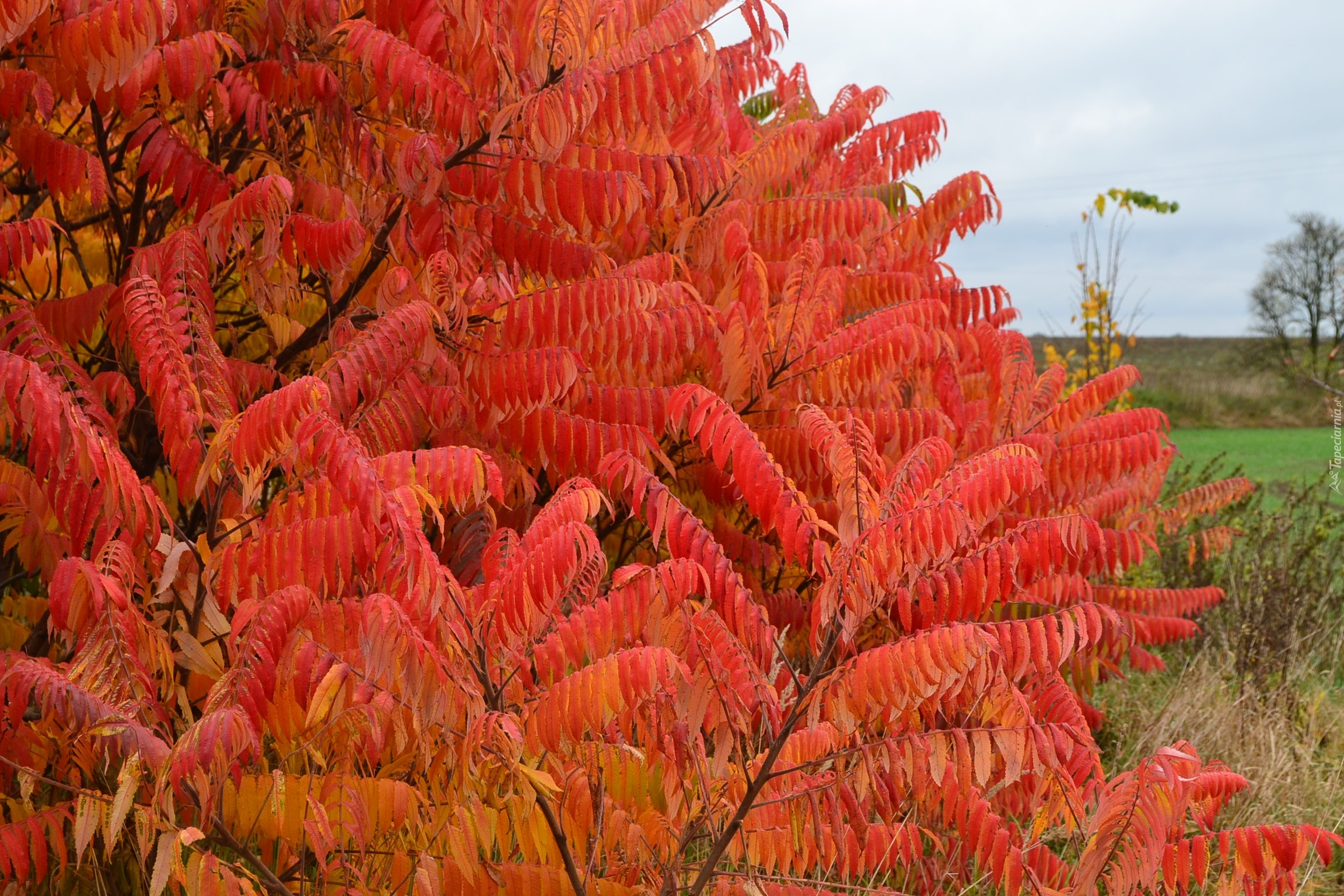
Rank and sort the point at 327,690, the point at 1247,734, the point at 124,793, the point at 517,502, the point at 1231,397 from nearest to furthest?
the point at 124,793 → the point at 327,690 → the point at 517,502 → the point at 1247,734 → the point at 1231,397

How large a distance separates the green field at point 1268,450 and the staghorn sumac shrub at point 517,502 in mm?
13366

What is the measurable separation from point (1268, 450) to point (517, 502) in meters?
24.2

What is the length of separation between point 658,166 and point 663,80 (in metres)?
0.28

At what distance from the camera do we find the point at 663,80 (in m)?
3.57

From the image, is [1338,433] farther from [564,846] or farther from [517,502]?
[564,846]

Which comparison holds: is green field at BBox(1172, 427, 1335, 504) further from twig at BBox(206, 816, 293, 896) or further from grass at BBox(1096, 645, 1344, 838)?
twig at BBox(206, 816, 293, 896)

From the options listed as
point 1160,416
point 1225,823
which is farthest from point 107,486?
point 1225,823

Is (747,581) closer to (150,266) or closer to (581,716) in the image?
(581,716)

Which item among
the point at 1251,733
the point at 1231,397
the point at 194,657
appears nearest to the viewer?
the point at 194,657

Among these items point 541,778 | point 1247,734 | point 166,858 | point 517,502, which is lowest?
point 1247,734

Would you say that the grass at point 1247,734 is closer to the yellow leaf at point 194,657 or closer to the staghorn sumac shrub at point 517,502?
the staghorn sumac shrub at point 517,502

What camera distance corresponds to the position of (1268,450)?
23.8m

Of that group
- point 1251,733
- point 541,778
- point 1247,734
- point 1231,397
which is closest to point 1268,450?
point 1231,397

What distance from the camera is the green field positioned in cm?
1883
